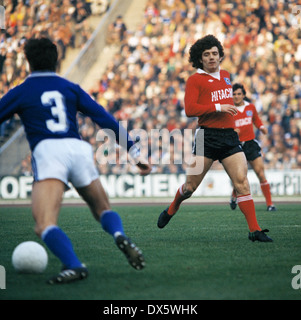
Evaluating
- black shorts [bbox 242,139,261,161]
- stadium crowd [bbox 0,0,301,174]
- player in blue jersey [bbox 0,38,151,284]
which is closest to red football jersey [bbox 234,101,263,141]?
black shorts [bbox 242,139,261,161]

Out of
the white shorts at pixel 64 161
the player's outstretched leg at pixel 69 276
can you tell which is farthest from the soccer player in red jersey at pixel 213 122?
the player's outstretched leg at pixel 69 276

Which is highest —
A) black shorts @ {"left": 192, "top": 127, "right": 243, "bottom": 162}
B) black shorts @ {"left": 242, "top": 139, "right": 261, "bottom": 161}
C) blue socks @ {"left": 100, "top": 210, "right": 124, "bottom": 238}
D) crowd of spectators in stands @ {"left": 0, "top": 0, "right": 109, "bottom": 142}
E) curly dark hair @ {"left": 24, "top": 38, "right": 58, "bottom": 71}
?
crowd of spectators in stands @ {"left": 0, "top": 0, "right": 109, "bottom": 142}

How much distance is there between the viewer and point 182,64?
2119cm

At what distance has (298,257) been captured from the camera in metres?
6.45

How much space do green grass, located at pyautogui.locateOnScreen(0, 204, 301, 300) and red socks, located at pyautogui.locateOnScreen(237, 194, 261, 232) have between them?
198mm

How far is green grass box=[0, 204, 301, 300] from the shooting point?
4789mm

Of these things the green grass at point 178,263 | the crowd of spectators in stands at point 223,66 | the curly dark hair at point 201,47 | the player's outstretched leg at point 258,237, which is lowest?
the green grass at point 178,263

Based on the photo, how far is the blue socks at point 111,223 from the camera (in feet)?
17.6

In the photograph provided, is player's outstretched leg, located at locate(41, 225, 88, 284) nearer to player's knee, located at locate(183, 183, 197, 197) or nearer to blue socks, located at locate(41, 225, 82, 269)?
blue socks, located at locate(41, 225, 82, 269)

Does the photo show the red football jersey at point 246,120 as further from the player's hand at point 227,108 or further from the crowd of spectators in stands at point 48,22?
the crowd of spectators in stands at point 48,22

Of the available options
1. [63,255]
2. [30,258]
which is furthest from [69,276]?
[30,258]

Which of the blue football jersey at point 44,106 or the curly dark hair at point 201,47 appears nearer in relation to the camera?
the blue football jersey at point 44,106

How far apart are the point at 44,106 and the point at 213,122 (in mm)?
3054
